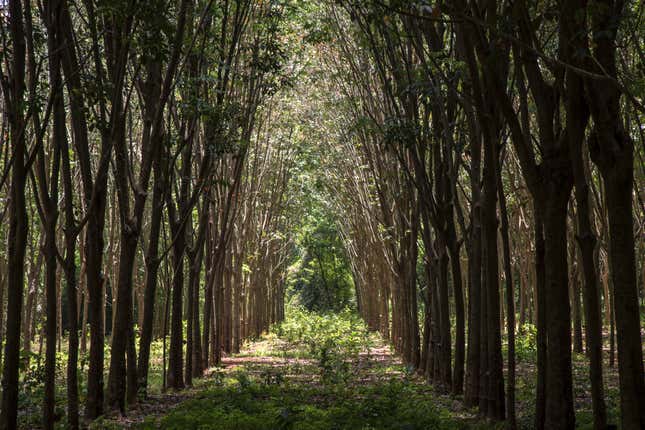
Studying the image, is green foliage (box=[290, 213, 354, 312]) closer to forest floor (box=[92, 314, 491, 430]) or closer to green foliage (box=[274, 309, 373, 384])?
green foliage (box=[274, 309, 373, 384])

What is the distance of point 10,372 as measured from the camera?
737 cm

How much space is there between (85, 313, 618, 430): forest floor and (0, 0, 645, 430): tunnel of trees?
448 mm

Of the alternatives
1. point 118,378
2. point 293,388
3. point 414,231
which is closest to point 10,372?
point 118,378

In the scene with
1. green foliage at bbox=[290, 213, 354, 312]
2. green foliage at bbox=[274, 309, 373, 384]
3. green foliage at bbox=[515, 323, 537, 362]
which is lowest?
green foliage at bbox=[274, 309, 373, 384]

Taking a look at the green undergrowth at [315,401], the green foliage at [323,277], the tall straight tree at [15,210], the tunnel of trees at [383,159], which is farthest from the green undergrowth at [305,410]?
the green foliage at [323,277]

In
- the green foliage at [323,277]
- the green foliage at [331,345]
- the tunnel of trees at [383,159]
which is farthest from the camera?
the green foliage at [323,277]

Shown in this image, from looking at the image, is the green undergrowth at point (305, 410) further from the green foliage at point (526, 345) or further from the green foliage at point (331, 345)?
the green foliage at point (526, 345)

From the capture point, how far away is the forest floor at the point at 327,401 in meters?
8.58

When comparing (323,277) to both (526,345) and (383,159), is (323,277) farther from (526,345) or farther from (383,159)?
(383,159)

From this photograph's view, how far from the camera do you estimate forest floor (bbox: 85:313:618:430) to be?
858cm

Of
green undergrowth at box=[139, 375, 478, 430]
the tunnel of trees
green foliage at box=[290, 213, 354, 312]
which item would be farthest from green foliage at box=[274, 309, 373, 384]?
green foliage at box=[290, 213, 354, 312]

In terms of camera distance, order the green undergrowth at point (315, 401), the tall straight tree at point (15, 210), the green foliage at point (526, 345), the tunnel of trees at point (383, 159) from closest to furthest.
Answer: the tunnel of trees at point (383, 159) < the tall straight tree at point (15, 210) < the green undergrowth at point (315, 401) < the green foliage at point (526, 345)

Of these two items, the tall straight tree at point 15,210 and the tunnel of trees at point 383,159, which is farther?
the tall straight tree at point 15,210

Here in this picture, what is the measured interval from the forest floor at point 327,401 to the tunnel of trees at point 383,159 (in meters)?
0.45
